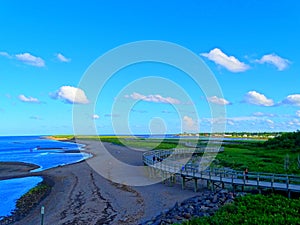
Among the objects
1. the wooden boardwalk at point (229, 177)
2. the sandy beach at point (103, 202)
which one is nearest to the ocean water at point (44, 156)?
the sandy beach at point (103, 202)

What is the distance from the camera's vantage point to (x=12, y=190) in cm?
2628

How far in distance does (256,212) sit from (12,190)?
73.4ft

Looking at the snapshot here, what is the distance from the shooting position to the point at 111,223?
15.2 metres

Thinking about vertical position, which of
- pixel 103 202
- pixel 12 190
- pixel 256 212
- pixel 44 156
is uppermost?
pixel 256 212

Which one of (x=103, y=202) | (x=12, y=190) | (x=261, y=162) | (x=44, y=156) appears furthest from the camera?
(x=44, y=156)

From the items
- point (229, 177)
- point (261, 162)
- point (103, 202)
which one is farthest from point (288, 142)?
point (103, 202)

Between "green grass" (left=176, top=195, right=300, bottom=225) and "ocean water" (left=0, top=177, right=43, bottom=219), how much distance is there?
46.1ft

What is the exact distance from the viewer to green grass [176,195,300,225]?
1150 centimetres

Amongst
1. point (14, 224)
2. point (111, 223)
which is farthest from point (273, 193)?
point (14, 224)

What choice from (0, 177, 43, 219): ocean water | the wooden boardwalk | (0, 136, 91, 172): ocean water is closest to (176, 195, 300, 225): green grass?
the wooden boardwalk

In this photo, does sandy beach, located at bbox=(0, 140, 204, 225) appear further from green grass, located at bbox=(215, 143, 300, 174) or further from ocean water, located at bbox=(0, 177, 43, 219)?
green grass, located at bbox=(215, 143, 300, 174)

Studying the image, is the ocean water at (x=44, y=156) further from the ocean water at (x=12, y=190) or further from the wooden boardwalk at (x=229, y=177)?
the wooden boardwalk at (x=229, y=177)

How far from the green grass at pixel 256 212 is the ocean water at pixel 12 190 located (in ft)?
46.1

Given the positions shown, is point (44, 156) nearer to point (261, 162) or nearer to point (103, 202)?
point (261, 162)
